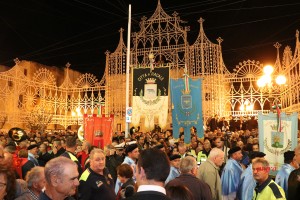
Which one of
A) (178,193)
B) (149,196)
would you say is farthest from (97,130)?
(149,196)

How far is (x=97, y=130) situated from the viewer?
12188mm

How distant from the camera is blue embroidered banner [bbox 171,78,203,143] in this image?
12.1m

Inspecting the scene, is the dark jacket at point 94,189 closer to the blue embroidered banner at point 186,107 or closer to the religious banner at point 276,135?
the religious banner at point 276,135

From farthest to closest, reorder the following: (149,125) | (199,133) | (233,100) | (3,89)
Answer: (3,89)
(233,100)
(149,125)
(199,133)

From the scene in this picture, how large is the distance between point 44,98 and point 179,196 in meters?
23.8

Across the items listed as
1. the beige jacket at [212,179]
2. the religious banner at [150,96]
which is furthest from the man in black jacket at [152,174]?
the religious banner at [150,96]

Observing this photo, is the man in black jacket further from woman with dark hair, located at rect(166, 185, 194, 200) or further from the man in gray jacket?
the man in gray jacket

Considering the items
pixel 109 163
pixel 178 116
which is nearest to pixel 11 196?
pixel 109 163

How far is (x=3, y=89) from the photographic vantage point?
2333 centimetres

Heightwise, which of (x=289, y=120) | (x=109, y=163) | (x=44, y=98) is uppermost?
(x=44, y=98)

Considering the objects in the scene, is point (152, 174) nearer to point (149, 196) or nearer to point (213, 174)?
point (149, 196)

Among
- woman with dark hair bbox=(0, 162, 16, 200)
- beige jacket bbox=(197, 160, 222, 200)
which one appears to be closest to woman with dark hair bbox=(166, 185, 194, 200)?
woman with dark hair bbox=(0, 162, 16, 200)

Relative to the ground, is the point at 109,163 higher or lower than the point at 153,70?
lower

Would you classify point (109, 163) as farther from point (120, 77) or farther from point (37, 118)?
point (37, 118)
